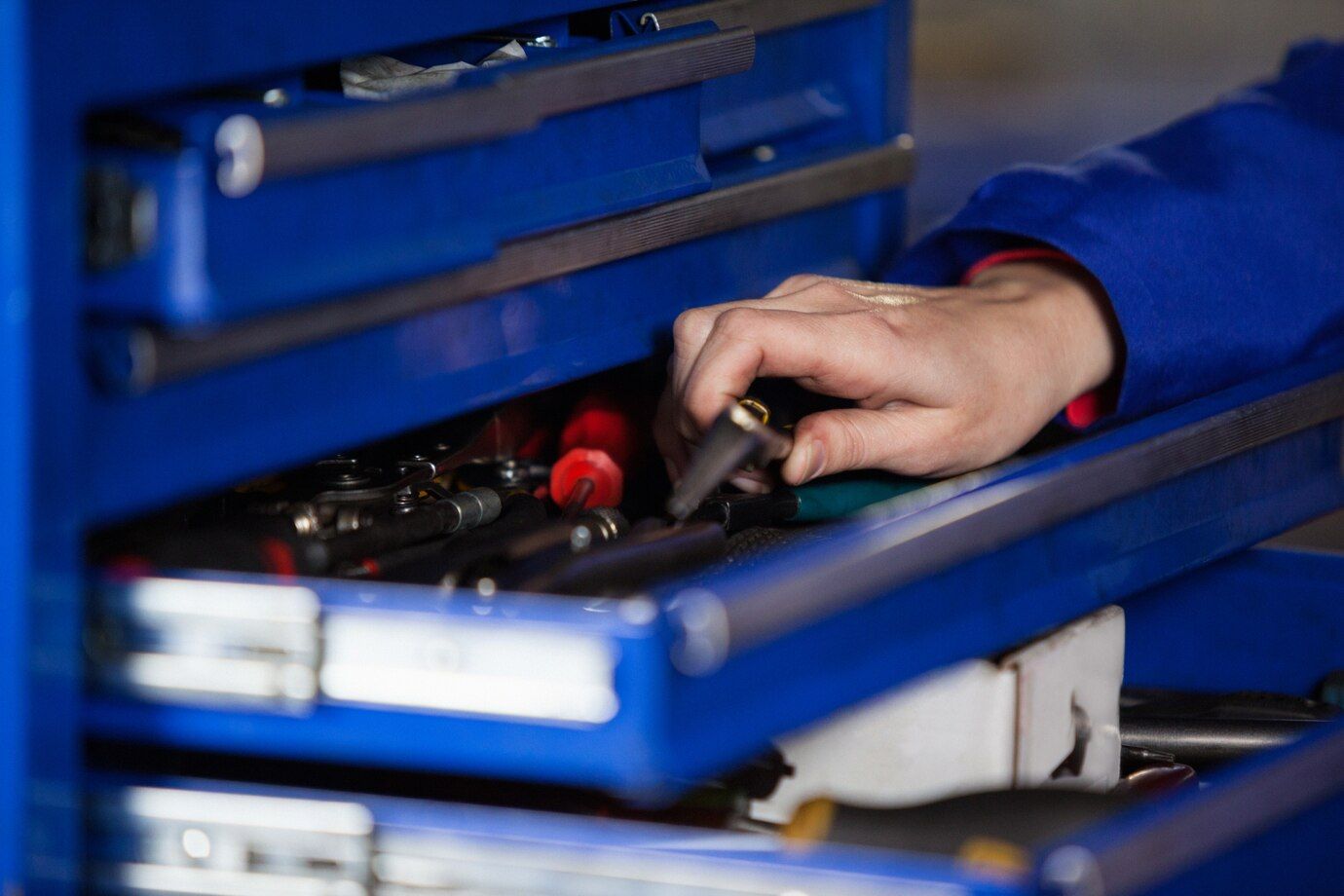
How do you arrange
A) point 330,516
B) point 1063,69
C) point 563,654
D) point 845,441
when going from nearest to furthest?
1. point 563,654
2. point 330,516
3. point 845,441
4. point 1063,69

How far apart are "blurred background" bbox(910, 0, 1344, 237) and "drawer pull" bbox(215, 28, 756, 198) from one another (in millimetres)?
2834

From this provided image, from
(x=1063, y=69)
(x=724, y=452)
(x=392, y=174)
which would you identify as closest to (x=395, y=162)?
(x=392, y=174)

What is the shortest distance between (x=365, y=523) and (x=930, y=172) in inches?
172

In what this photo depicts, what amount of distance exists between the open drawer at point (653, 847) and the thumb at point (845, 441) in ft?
0.75

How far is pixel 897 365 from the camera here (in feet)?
3.74

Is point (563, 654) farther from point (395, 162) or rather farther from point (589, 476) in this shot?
point (589, 476)

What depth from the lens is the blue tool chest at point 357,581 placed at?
76cm

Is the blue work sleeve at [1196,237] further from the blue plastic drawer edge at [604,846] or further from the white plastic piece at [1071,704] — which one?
the blue plastic drawer edge at [604,846]

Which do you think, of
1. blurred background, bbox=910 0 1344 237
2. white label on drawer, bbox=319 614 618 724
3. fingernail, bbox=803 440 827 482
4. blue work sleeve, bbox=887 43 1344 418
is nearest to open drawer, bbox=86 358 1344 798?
white label on drawer, bbox=319 614 618 724

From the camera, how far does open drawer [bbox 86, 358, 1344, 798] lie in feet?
2.44

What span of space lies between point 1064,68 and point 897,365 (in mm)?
6460

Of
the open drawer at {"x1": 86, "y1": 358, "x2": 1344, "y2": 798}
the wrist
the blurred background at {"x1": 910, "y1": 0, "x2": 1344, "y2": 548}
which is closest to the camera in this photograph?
the open drawer at {"x1": 86, "y1": 358, "x2": 1344, "y2": 798}

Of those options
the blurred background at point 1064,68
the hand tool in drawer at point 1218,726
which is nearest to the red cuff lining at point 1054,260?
the hand tool in drawer at point 1218,726

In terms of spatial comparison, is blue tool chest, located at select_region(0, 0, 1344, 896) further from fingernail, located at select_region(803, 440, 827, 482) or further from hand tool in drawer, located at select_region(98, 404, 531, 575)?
fingernail, located at select_region(803, 440, 827, 482)
